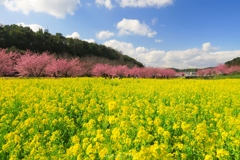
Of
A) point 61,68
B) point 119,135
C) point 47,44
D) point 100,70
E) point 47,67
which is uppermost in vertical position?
point 47,44

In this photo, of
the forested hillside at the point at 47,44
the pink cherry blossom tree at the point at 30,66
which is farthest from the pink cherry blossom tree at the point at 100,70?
the pink cherry blossom tree at the point at 30,66

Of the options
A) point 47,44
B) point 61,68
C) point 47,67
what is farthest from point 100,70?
point 47,67

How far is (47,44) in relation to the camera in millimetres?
64312

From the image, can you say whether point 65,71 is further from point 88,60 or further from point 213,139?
point 213,139

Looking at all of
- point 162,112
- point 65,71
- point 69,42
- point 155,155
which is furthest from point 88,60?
point 155,155

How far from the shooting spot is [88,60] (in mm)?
61000

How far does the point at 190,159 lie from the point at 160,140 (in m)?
0.88

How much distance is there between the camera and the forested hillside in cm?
5347

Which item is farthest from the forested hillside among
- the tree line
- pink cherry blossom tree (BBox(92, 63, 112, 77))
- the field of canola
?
the field of canola

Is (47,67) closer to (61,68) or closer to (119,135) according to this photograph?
(61,68)

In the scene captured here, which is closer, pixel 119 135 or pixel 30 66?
pixel 119 135

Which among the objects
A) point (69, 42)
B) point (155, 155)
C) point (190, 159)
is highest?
point (69, 42)

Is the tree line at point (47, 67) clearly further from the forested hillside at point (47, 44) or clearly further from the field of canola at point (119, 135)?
the field of canola at point (119, 135)

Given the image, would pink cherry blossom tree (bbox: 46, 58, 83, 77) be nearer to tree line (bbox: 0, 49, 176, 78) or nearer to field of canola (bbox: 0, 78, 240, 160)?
tree line (bbox: 0, 49, 176, 78)
